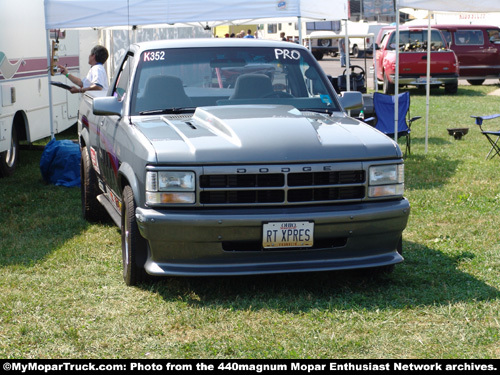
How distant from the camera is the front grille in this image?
190 inches

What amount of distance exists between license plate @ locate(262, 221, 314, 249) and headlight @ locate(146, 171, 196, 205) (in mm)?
508

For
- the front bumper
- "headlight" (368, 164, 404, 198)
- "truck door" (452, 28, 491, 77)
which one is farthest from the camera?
"truck door" (452, 28, 491, 77)

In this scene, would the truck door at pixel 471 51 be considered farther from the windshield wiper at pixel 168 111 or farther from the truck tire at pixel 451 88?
the windshield wiper at pixel 168 111

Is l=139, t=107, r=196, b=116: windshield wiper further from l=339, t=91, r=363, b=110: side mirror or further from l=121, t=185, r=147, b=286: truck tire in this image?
l=339, t=91, r=363, b=110: side mirror

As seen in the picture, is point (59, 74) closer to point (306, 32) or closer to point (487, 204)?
point (487, 204)

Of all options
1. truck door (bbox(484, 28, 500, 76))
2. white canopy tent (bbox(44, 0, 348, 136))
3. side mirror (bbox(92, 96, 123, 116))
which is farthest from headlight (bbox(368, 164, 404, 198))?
truck door (bbox(484, 28, 500, 76))

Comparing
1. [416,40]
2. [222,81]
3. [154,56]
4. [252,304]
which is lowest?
[252,304]

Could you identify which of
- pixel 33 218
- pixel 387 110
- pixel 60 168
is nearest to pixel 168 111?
pixel 33 218

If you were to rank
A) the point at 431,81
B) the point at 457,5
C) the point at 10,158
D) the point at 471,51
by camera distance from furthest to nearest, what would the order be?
the point at 471,51
the point at 431,81
the point at 10,158
the point at 457,5

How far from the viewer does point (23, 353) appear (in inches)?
165

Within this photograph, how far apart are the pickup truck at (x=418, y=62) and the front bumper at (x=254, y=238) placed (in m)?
17.5

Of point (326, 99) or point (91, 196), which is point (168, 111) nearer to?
point (326, 99)

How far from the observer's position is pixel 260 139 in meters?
4.95

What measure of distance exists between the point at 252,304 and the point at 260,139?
104 cm
